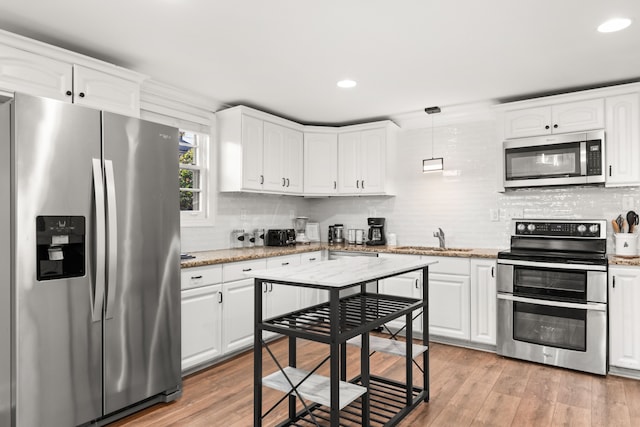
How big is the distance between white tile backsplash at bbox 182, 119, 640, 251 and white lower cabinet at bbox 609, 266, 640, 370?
0.64 meters

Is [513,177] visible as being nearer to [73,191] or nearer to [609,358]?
[609,358]

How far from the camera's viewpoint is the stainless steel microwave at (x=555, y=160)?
3543 millimetres

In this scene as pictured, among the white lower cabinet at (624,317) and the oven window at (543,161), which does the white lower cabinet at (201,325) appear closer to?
the oven window at (543,161)

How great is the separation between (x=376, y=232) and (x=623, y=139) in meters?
2.50

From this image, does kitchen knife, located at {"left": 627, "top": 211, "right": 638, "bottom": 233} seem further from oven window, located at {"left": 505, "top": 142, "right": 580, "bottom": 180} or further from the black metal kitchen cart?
the black metal kitchen cart

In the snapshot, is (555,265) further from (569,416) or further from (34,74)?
(34,74)

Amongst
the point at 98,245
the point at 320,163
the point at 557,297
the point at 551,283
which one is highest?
the point at 320,163

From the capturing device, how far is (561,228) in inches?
148

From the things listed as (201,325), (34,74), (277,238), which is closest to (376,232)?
(277,238)

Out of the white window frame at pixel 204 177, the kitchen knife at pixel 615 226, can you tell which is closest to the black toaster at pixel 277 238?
the white window frame at pixel 204 177

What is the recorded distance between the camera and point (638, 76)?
342 centimetres

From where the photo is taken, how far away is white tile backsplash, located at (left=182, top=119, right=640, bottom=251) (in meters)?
3.95

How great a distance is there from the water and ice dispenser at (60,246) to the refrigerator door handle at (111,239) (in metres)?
0.13

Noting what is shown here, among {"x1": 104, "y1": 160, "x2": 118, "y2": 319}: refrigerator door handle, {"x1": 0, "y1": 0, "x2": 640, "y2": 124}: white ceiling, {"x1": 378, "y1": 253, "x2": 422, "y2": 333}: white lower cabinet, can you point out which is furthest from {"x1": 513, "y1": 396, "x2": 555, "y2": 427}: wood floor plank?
{"x1": 104, "y1": 160, "x2": 118, "y2": 319}: refrigerator door handle
